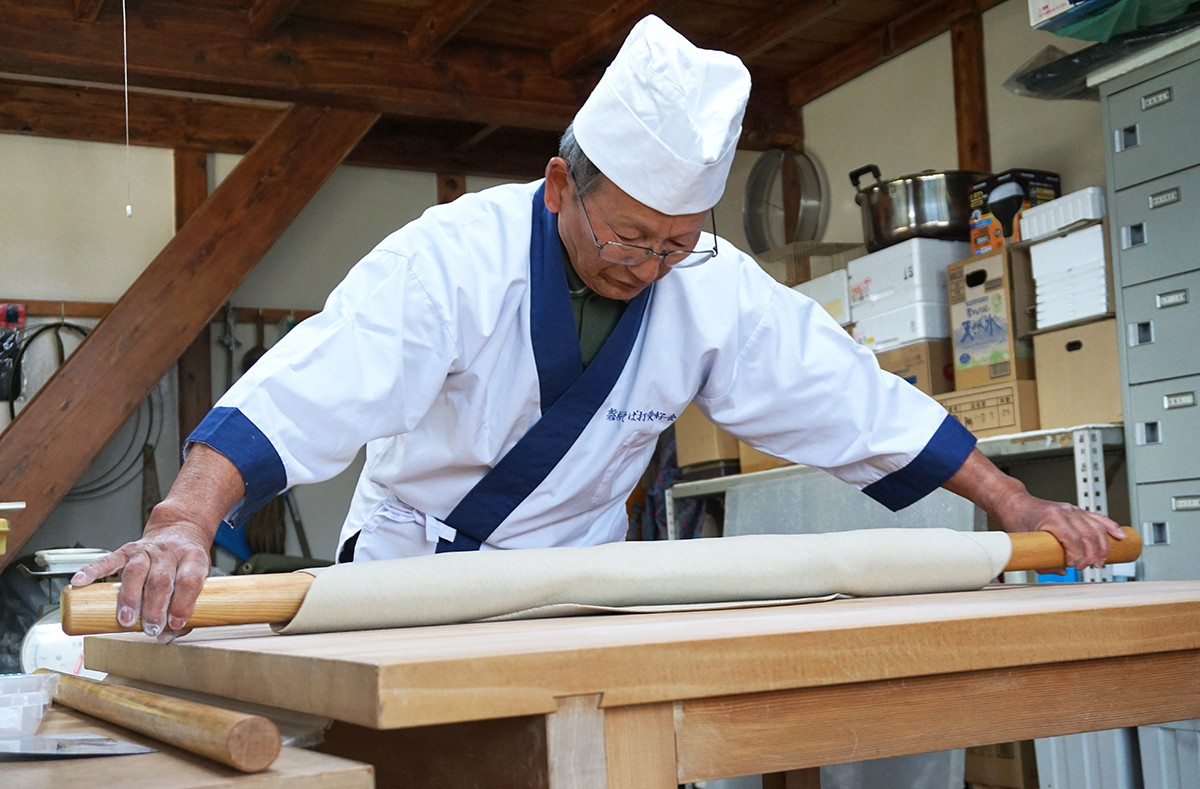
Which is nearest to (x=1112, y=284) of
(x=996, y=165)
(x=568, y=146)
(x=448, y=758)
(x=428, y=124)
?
(x=996, y=165)

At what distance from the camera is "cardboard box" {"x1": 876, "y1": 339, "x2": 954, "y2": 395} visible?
151 inches

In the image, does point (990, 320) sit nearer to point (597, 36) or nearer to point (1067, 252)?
point (1067, 252)

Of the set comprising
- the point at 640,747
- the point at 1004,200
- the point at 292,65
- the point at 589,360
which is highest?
the point at 292,65

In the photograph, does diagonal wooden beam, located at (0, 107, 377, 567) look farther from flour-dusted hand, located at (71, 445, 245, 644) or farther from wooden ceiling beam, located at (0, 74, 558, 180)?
flour-dusted hand, located at (71, 445, 245, 644)

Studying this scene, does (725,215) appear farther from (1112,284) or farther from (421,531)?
(421,531)

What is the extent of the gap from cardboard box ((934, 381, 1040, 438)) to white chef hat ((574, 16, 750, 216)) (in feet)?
7.07

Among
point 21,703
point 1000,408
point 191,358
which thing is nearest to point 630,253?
point 21,703

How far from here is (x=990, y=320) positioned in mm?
3574

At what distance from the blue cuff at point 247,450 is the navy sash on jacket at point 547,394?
383 mm

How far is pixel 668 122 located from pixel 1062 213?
2.15 meters

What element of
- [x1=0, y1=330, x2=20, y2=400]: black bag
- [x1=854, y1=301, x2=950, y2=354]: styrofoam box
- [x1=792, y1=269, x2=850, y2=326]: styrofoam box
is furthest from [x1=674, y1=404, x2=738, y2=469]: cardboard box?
[x1=0, y1=330, x2=20, y2=400]: black bag

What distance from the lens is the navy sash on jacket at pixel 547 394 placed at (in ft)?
5.19

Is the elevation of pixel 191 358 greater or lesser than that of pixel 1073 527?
greater

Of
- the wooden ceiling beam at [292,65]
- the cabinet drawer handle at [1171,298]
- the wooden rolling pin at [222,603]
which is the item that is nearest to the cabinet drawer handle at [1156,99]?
the cabinet drawer handle at [1171,298]
